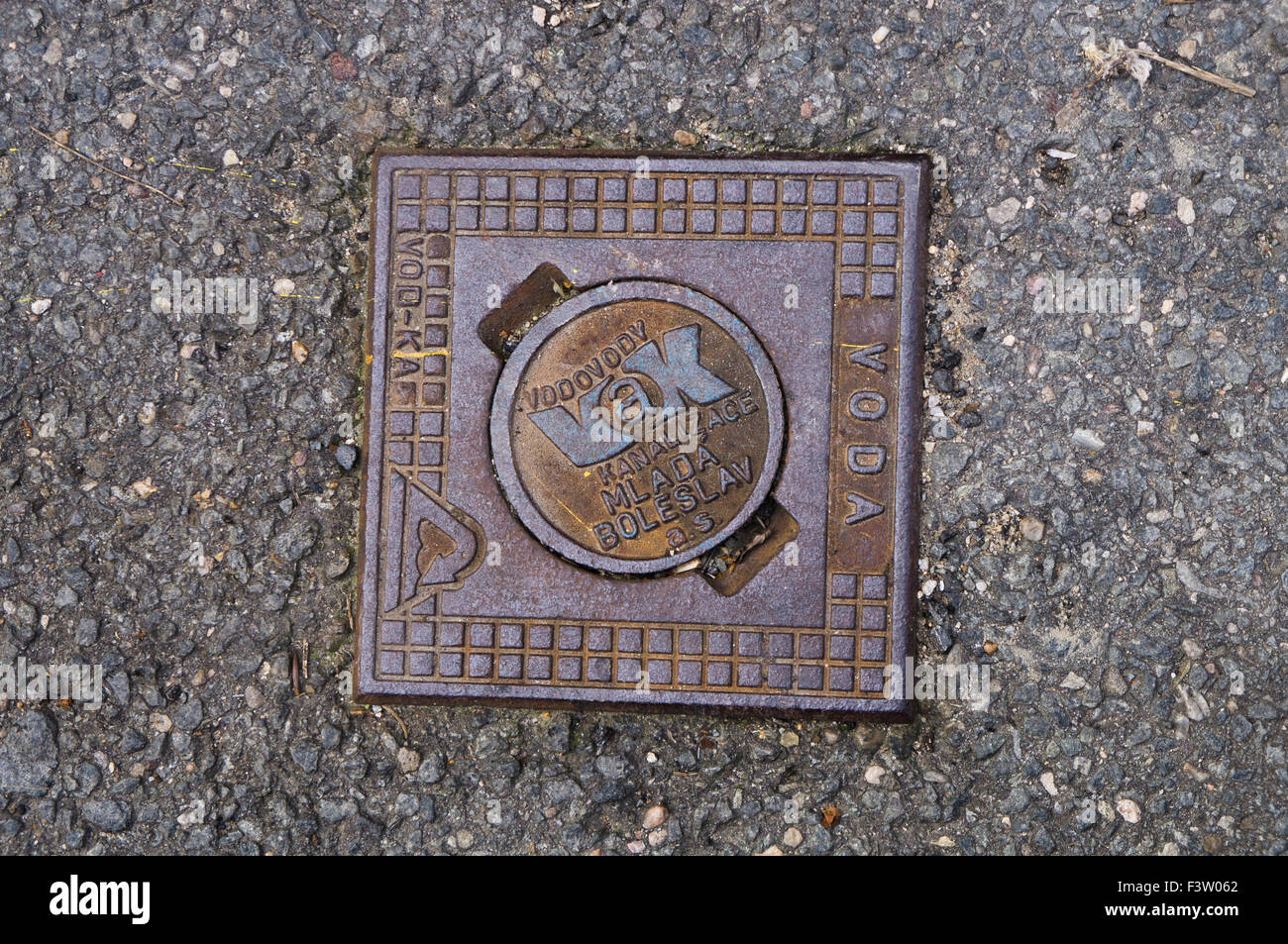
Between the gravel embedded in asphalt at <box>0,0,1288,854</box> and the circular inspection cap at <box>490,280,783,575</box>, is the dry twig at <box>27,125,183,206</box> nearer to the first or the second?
the gravel embedded in asphalt at <box>0,0,1288,854</box>

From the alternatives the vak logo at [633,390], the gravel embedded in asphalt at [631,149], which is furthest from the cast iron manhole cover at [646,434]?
the gravel embedded in asphalt at [631,149]

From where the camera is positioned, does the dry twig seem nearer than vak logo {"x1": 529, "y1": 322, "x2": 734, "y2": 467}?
No

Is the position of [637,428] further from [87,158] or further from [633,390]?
[87,158]

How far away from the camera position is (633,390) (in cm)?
199

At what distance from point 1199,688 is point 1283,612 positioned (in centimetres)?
26

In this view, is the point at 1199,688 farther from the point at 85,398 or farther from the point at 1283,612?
the point at 85,398

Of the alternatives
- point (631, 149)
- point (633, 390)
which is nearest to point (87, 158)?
point (631, 149)

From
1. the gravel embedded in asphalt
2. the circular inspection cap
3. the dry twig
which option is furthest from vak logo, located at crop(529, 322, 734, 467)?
the dry twig

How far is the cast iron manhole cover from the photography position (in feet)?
6.51

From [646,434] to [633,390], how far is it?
0.35 feet

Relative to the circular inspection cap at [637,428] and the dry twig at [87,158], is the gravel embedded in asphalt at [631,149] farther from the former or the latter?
the circular inspection cap at [637,428]

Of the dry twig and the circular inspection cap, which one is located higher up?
the dry twig

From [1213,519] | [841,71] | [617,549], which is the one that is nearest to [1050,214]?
[841,71]

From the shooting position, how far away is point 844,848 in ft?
6.56
